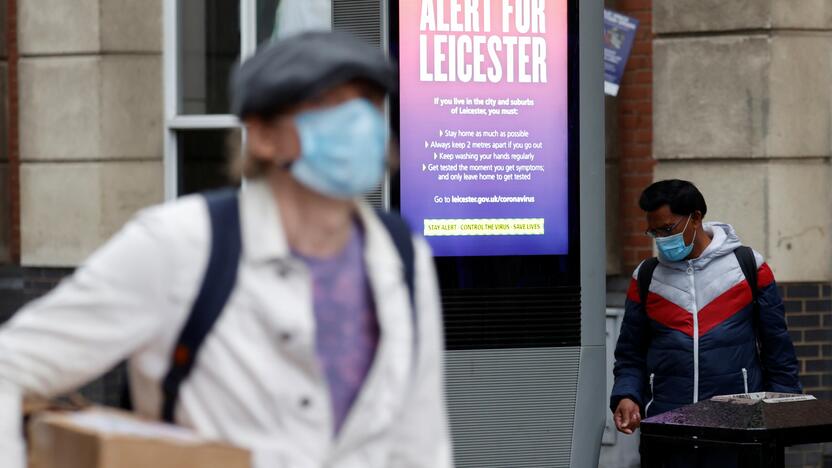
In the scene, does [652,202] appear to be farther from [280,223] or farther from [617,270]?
[280,223]

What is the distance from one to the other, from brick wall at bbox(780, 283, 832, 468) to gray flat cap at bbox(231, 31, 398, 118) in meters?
6.79

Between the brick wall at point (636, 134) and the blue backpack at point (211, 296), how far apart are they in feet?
22.9

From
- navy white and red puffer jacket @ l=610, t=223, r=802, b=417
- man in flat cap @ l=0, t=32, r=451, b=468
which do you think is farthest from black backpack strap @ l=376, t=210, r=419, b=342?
navy white and red puffer jacket @ l=610, t=223, r=802, b=417

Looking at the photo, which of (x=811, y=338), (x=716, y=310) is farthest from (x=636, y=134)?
(x=716, y=310)

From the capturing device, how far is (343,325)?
265 cm

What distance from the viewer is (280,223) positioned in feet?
8.60

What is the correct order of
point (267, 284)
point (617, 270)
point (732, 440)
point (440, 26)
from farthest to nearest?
point (617, 270), point (440, 26), point (732, 440), point (267, 284)

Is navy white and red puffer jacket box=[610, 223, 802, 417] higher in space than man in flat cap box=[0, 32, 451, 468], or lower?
lower

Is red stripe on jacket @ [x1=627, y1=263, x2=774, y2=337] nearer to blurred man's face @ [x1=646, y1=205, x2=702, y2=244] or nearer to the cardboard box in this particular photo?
blurred man's face @ [x1=646, y1=205, x2=702, y2=244]

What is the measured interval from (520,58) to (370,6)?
0.76 m

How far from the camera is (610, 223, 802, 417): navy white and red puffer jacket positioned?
6445 mm

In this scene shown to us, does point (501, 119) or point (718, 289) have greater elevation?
point (501, 119)

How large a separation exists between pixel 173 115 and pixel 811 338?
4.03 m

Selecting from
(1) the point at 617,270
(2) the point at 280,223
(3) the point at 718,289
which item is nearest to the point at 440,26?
(3) the point at 718,289
